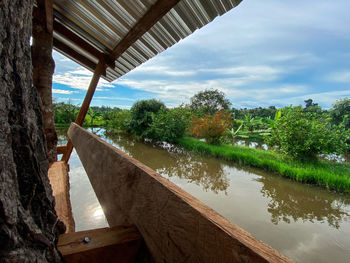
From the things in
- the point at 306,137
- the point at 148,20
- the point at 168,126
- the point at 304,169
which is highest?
the point at 148,20

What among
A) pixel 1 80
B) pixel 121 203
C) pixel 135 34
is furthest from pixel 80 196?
pixel 1 80

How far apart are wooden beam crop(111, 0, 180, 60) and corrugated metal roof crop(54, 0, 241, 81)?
0.05 meters

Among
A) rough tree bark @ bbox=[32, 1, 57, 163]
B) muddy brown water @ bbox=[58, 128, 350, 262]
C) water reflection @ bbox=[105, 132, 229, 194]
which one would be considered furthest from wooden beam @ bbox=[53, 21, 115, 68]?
water reflection @ bbox=[105, 132, 229, 194]

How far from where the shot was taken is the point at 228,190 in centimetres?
395

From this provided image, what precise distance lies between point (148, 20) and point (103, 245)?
1705 millimetres

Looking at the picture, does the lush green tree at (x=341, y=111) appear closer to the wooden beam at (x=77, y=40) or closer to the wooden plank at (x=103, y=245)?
the wooden beam at (x=77, y=40)

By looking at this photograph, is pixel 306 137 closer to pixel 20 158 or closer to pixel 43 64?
pixel 43 64

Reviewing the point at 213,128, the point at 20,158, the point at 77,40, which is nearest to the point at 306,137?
the point at 213,128

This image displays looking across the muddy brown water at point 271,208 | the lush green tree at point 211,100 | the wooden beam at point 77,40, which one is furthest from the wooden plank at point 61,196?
the lush green tree at point 211,100

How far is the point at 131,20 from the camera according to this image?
1731 millimetres

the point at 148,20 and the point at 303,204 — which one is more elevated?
the point at 148,20

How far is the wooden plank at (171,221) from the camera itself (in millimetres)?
212

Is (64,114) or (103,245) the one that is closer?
(103,245)

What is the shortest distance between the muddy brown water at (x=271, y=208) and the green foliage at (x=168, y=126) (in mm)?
4177
